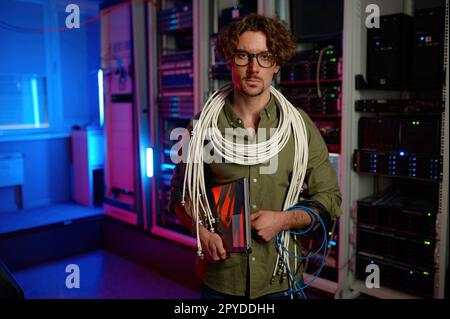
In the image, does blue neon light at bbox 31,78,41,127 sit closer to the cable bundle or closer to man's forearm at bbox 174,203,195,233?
man's forearm at bbox 174,203,195,233

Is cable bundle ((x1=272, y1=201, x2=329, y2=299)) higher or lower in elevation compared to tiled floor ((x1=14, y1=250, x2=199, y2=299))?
higher

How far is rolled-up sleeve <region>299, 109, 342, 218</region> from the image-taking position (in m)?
1.73

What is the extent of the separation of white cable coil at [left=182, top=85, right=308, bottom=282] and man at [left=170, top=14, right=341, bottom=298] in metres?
0.03

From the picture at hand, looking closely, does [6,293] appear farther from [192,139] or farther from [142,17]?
[142,17]

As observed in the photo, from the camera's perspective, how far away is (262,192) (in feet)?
5.76

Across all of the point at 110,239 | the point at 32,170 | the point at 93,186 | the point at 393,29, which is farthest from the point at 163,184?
the point at 393,29

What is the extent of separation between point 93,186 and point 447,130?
12.9 feet

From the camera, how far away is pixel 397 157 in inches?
114

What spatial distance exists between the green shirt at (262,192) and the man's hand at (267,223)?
118 millimetres

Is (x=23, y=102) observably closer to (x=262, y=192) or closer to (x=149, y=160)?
(x=149, y=160)

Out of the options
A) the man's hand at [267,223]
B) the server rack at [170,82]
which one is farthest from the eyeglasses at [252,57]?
the server rack at [170,82]

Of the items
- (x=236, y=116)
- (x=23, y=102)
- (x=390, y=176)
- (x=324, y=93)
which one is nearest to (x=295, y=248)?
(x=236, y=116)

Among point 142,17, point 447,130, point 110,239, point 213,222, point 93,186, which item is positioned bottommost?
point 110,239

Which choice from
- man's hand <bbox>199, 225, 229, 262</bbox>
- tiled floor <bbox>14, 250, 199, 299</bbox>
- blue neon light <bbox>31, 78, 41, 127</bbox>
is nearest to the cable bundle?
man's hand <bbox>199, 225, 229, 262</bbox>
